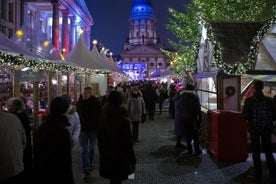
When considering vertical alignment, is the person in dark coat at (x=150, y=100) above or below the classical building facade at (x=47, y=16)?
below

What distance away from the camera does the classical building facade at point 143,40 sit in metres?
136

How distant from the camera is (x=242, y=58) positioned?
10242 mm

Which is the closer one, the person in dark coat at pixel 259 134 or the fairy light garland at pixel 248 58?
the person in dark coat at pixel 259 134

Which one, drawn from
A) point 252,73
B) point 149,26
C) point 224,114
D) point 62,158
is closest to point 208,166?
point 224,114

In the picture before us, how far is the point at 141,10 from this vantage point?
15125 cm

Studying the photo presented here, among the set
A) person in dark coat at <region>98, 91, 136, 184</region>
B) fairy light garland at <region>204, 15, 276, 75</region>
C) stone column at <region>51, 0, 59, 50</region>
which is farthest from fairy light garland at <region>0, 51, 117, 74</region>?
stone column at <region>51, 0, 59, 50</region>

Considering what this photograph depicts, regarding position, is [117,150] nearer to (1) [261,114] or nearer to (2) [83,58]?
(1) [261,114]

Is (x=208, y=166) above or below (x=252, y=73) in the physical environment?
below

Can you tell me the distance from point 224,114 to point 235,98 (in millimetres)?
1433

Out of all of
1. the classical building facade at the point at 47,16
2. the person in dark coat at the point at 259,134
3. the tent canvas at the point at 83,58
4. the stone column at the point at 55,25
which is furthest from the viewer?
the stone column at the point at 55,25

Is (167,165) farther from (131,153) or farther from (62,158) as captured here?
(62,158)

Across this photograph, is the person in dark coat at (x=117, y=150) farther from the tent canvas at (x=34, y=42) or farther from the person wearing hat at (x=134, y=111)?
the tent canvas at (x=34, y=42)

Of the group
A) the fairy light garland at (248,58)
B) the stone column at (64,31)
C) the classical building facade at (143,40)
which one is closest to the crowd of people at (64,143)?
the fairy light garland at (248,58)

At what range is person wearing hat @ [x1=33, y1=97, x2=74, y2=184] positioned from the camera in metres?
3.82
